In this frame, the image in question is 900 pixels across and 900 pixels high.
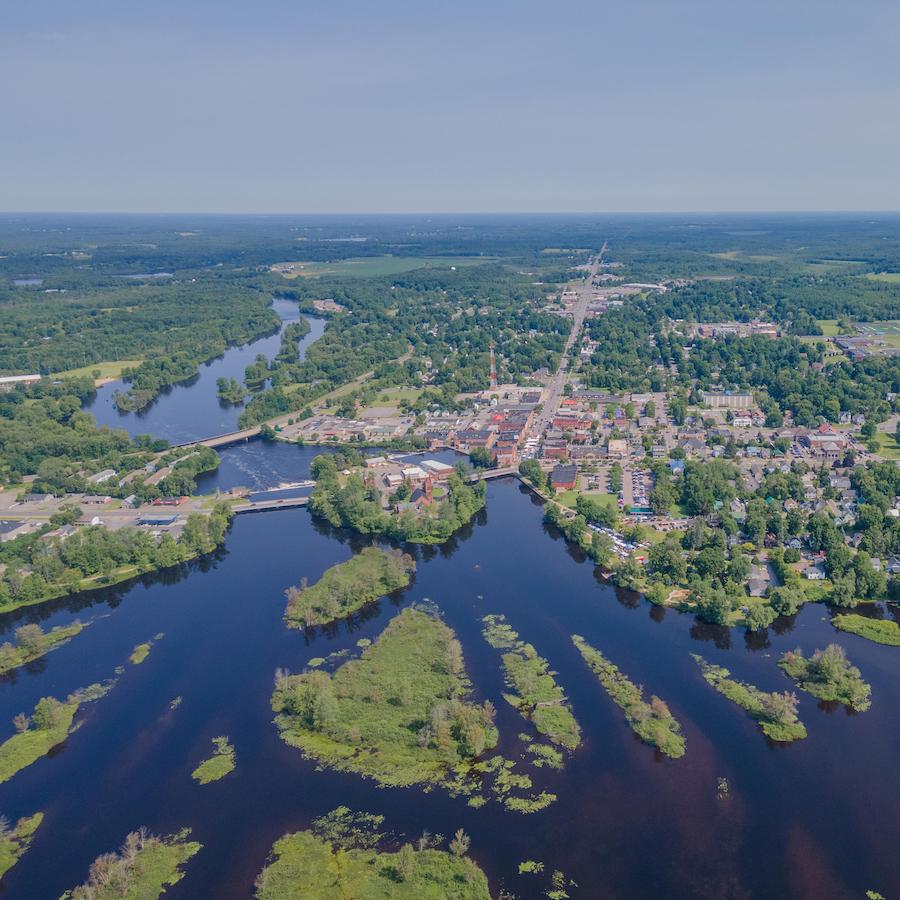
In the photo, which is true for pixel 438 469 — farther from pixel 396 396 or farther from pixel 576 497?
pixel 396 396

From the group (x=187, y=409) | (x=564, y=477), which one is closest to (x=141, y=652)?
(x=564, y=477)

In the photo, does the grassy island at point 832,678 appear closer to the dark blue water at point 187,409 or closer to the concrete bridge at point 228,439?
the concrete bridge at point 228,439

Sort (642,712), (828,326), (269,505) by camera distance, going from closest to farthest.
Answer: (642,712) → (269,505) → (828,326)

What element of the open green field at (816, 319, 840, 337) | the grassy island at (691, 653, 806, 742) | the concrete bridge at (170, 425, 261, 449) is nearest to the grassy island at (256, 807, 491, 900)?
the grassy island at (691, 653, 806, 742)

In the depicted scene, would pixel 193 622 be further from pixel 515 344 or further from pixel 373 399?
pixel 515 344

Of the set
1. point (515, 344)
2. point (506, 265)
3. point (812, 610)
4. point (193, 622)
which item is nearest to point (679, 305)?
point (515, 344)

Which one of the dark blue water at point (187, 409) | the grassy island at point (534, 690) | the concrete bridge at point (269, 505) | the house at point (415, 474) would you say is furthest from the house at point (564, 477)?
the dark blue water at point (187, 409)

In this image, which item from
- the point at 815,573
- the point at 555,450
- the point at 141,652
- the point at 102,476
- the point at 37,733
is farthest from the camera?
the point at 555,450
